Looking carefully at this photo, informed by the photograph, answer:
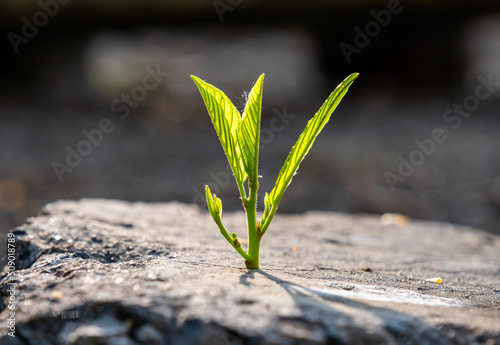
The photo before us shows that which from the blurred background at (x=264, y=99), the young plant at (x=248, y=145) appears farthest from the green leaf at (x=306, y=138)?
the blurred background at (x=264, y=99)

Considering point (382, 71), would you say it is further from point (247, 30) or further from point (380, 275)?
point (380, 275)

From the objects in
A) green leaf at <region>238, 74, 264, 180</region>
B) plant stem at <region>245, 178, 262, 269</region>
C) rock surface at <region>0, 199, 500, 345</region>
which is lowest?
rock surface at <region>0, 199, 500, 345</region>

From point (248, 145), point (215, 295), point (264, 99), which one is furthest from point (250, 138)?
point (264, 99)

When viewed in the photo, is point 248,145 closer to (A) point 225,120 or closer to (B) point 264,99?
(A) point 225,120

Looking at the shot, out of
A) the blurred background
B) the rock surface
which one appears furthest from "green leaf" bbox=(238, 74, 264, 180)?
the blurred background

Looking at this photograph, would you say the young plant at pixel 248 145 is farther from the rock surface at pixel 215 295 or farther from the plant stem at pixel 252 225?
the rock surface at pixel 215 295

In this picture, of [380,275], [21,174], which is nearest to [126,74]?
[21,174]

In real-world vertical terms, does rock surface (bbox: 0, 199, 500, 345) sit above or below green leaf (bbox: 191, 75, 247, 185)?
below

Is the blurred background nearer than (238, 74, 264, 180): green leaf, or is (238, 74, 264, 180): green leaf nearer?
(238, 74, 264, 180): green leaf

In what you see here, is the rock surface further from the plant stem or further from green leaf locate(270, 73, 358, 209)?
green leaf locate(270, 73, 358, 209)
